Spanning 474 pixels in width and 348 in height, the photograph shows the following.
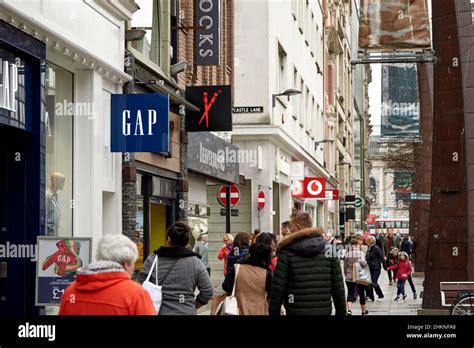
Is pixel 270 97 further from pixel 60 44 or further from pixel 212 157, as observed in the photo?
pixel 60 44

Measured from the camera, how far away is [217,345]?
6.36m

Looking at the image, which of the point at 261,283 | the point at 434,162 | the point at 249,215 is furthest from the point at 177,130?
the point at 249,215

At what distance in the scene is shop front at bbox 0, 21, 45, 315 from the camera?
11812 mm

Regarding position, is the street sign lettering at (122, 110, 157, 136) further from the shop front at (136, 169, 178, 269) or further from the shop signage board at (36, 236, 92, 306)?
the shop signage board at (36, 236, 92, 306)

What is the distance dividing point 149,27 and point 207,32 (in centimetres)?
315

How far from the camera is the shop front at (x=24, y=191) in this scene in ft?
38.8

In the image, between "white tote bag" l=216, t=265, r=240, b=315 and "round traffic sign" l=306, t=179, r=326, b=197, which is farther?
"round traffic sign" l=306, t=179, r=326, b=197

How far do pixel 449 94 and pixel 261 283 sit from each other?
8749 millimetres

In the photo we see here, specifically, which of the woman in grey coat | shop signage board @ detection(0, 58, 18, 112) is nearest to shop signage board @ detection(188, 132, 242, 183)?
shop signage board @ detection(0, 58, 18, 112)

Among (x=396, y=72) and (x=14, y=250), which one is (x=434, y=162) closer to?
(x=14, y=250)

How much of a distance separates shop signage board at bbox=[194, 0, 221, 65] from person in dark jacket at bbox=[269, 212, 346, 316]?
40.3 ft

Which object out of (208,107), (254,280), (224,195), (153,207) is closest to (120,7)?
(153,207)

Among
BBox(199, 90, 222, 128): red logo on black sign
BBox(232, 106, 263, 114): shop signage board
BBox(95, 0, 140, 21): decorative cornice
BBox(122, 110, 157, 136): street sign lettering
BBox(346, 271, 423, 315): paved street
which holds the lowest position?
BBox(346, 271, 423, 315): paved street

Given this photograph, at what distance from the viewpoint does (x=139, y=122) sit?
1405cm
